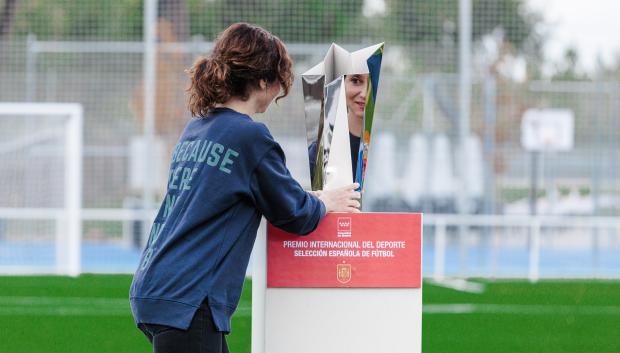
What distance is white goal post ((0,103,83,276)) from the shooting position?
11484 mm

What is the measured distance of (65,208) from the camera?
1177cm

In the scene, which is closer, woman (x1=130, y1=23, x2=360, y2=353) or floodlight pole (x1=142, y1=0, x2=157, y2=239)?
woman (x1=130, y1=23, x2=360, y2=353)

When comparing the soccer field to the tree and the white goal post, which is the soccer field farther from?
the tree

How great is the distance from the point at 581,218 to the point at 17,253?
6509 mm

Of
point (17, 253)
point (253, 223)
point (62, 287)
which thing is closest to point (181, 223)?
point (253, 223)

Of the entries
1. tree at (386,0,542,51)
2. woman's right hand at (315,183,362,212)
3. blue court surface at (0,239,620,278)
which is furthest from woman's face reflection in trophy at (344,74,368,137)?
tree at (386,0,542,51)

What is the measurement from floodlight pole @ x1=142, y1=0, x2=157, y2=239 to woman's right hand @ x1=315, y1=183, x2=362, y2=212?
8952 mm

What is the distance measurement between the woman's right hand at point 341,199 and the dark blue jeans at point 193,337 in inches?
17.5

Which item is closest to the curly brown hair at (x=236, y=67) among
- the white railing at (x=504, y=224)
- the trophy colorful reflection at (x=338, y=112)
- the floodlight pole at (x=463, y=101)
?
the trophy colorful reflection at (x=338, y=112)

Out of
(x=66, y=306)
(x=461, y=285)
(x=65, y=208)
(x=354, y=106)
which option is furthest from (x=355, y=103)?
(x=65, y=208)

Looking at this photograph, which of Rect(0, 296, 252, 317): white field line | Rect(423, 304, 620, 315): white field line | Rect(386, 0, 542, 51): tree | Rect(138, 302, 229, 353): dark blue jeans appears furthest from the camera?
Rect(386, 0, 542, 51): tree

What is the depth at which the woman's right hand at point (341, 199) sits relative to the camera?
2.81 meters

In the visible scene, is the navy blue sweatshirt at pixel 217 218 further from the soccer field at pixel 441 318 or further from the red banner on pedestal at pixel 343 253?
the soccer field at pixel 441 318

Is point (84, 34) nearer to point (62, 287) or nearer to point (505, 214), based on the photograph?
point (62, 287)
